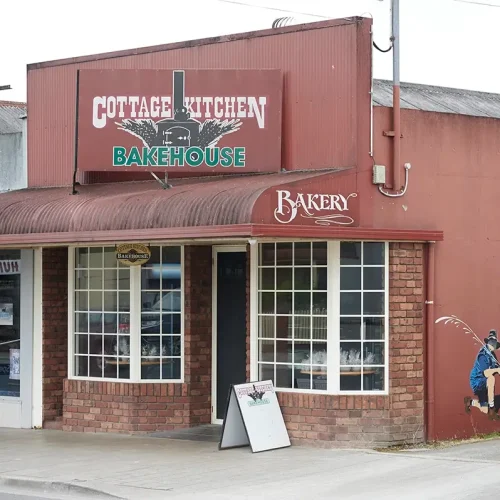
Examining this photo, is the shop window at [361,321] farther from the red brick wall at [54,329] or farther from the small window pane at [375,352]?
the red brick wall at [54,329]

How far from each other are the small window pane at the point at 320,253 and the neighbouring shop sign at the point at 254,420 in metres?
1.55

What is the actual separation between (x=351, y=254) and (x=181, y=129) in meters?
2.77

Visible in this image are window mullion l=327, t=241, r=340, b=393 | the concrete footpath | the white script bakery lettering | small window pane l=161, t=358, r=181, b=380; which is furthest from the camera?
small window pane l=161, t=358, r=181, b=380

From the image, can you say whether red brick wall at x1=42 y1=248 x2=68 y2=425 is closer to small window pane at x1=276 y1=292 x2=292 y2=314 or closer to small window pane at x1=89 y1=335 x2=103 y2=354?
small window pane at x1=89 y1=335 x2=103 y2=354

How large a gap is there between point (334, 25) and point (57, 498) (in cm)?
645

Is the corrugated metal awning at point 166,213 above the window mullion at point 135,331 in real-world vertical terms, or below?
above

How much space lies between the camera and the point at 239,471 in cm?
1275

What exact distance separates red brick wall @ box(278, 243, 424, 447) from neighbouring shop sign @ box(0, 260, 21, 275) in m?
4.82

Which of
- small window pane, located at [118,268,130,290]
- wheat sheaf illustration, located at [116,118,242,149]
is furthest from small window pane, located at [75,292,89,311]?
wheat sheaf illustration, located at [116,118,242,149]

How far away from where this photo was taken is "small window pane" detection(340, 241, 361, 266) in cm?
1419

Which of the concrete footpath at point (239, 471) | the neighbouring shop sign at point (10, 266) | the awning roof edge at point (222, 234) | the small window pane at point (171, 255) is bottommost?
the concrete footpath at point (239, 471)

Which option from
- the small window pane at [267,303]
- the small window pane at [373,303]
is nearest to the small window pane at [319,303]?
the small window pane at [373,303]

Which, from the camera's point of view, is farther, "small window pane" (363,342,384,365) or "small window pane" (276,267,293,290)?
"small window pane" (276,267,293,290)

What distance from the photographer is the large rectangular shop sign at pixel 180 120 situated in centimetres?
1484
